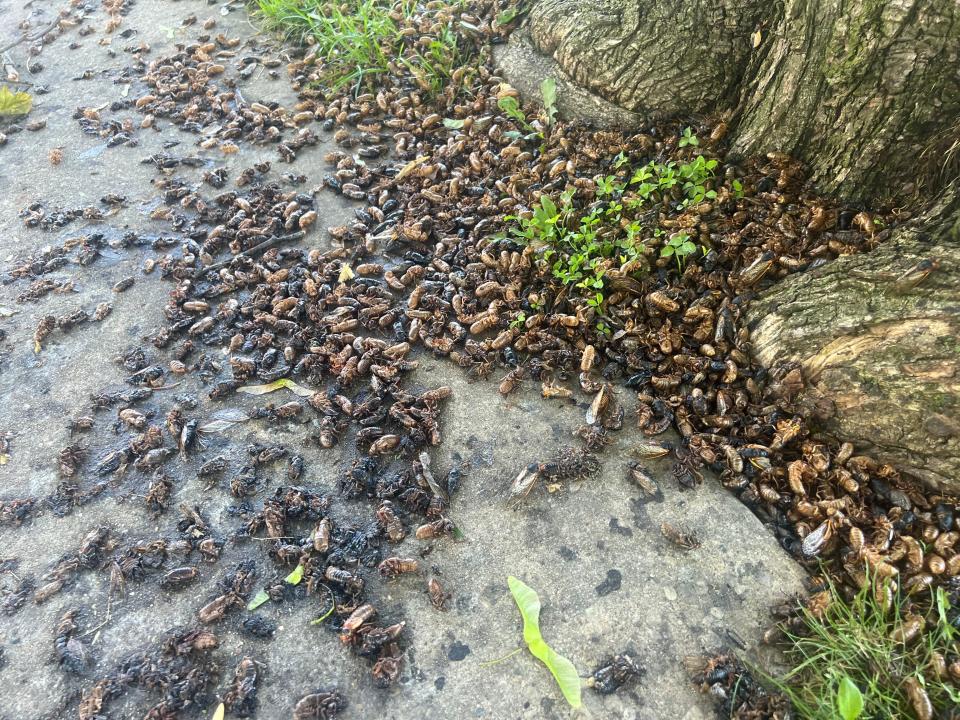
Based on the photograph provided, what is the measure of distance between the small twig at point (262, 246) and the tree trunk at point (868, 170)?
336 centimetres

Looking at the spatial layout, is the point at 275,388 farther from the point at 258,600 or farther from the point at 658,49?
the point at 658,49

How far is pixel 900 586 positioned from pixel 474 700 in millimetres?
2065

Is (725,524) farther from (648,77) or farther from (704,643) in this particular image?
(648,77)

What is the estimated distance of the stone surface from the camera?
295cm

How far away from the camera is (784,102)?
4047 mm

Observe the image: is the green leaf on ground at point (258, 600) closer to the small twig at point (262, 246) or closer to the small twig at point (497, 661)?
the small twig at point (497, 661)

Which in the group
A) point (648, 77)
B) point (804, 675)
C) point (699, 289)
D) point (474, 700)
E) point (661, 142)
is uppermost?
point (648, 77)

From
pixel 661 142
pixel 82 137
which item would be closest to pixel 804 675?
pixel 661 142

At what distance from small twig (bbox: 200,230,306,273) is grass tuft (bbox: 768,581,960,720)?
441 centimetres

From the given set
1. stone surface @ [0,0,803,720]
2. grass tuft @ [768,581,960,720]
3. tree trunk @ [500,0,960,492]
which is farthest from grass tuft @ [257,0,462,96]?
grass tuft @ [768,581,960,720]

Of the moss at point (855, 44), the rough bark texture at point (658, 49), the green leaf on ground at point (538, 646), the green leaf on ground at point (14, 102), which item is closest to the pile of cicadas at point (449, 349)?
the green leaf on ground at point (538, 646)

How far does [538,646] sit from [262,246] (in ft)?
12.4

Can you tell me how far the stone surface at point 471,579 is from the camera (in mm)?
2945

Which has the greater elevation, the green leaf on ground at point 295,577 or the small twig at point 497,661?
the small twig at point 497,661
